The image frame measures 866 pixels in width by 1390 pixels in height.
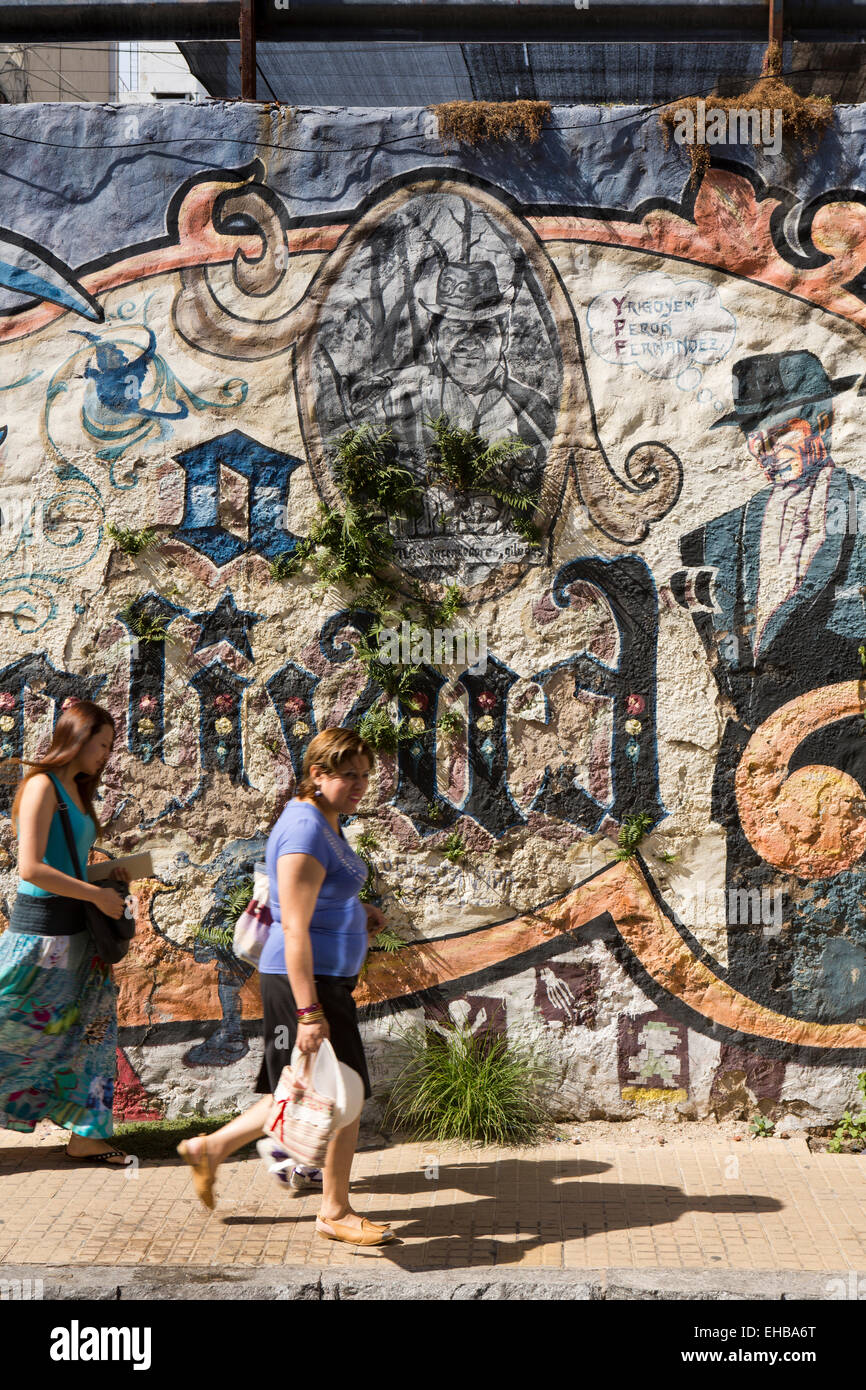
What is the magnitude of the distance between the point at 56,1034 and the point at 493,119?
4.01 metres

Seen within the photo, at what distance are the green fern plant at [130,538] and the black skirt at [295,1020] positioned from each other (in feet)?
6.88

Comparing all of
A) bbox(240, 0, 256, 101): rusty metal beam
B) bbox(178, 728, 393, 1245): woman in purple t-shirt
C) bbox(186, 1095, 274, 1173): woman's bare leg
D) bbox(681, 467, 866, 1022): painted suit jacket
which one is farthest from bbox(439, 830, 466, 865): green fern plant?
bbox(240, 0, 256, 101): rusty metal beam

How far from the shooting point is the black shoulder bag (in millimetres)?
4102

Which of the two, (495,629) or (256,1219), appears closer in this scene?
(256,1219)

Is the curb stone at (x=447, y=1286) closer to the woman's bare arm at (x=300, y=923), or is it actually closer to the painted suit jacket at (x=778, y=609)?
the woman's bare arm at (x=300, y=923)

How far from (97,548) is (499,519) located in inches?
67.4

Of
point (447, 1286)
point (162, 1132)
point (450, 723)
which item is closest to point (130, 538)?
point (450, 723)

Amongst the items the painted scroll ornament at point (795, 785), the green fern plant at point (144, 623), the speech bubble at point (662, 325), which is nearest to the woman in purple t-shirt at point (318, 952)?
the green fern plant at point (144, 623)

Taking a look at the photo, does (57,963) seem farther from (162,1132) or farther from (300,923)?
(300,923)

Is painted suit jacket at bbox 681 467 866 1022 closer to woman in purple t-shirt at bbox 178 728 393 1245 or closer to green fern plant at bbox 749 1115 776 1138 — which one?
green fern plant at bbox 749 1115 776 1138

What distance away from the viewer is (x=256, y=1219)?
3.86m

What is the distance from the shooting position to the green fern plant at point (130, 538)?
4.96m

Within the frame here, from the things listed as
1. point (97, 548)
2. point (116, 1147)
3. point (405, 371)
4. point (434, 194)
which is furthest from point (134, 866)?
point (434, 194)

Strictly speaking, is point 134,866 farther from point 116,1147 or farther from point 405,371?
point 405,371
